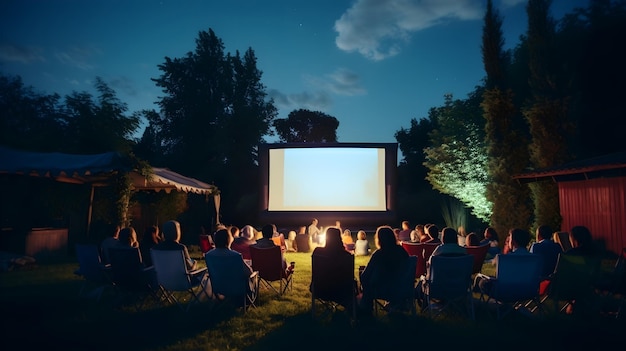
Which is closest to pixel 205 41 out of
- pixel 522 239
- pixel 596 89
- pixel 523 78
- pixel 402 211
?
pixel 402 211

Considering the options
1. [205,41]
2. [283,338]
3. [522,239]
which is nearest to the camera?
[283,338]

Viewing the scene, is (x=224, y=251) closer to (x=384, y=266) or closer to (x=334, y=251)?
(x=334, y=251)

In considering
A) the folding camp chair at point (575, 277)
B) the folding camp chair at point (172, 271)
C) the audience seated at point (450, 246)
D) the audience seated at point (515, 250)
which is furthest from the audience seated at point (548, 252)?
the folding camp chair at point (172, 271)

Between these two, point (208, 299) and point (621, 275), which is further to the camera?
point (208, 299)

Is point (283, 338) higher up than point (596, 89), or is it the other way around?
point (596, 89)

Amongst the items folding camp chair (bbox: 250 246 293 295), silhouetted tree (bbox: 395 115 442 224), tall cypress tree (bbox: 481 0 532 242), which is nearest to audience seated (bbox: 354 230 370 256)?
tall cypress tree (bbox: 481 0 532 242)

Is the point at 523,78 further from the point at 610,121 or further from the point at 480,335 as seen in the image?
the point at 480,335

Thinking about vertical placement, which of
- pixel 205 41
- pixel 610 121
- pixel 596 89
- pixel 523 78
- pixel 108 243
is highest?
pixel 205 41

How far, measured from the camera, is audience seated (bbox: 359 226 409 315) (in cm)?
430

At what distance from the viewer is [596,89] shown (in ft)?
56.9

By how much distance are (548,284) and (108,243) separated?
6.11 m

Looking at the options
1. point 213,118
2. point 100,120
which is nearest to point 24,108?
point 100,120

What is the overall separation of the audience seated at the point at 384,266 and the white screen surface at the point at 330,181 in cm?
792

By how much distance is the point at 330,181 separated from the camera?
1254cm
